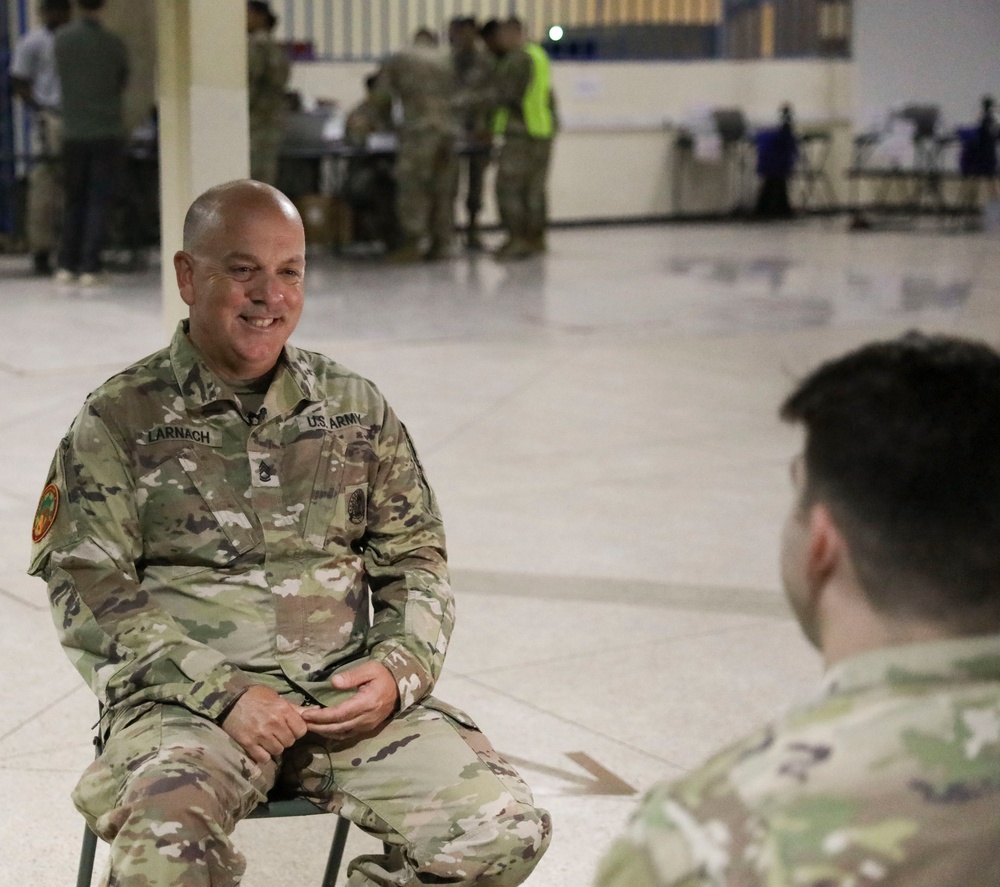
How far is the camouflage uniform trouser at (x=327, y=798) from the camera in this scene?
6.45 ft

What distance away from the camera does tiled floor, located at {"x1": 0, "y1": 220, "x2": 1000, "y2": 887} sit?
3.32 m

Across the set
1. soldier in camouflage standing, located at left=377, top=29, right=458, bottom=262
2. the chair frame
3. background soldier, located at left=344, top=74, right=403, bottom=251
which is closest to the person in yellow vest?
soldier in camouflage standing, located at left=377, top=29, right=458, bottom=262

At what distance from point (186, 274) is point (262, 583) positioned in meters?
0.50

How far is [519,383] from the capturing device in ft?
25.1

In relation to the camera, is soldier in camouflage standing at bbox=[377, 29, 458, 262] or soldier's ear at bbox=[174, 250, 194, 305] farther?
soldier in camouflage standing at bbox=[377, 29, 458, 262]

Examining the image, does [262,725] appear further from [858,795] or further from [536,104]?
[536,104]

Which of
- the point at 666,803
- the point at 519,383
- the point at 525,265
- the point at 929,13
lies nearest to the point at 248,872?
the point at 666,803

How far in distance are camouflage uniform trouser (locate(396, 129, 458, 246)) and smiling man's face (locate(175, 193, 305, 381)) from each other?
10.4 metres

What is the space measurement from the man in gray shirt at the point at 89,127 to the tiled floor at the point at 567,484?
16.2 inches

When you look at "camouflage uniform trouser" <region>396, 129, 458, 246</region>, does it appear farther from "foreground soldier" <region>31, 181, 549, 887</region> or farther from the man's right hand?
the man's right hand

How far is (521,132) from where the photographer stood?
12.9m

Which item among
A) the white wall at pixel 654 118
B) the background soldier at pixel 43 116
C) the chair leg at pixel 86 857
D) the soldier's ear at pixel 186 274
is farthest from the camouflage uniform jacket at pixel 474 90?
the chair leg at pixel 86 857

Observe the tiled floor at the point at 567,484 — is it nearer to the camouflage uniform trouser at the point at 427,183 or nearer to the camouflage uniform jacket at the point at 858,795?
the camouflage uniform trouser at the point at 427,183

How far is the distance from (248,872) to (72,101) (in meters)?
8.92
